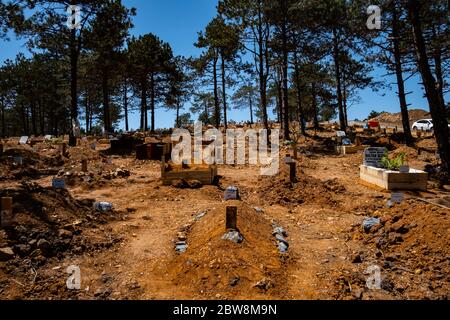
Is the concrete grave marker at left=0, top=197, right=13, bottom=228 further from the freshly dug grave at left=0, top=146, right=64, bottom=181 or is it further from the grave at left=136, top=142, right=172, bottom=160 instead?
the grave at left=136, top=142, right=172, bottom=160

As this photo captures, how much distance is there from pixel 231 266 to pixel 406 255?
3174mm

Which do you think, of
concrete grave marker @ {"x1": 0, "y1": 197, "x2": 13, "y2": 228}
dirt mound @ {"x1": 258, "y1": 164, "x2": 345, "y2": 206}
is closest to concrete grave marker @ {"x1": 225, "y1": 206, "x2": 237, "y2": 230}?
concrete grave marker @ {"x1": 0, "y1": 197, "x2": 13, "y2": 228}

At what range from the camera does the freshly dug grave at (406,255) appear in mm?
4906

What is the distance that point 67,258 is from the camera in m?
5.91

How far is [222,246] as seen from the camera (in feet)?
18.7

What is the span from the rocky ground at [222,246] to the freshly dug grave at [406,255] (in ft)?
0.06

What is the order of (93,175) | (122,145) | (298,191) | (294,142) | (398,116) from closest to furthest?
(298,191) → (93,175) → (294,142) → (122,145) → (398,116)

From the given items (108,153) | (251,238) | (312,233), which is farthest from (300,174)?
(108,153)

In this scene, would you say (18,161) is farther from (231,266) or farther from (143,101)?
(143,101)

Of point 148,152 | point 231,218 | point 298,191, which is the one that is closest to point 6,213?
point 231,218

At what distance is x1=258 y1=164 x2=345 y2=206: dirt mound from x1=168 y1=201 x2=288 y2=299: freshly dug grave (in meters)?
3.64

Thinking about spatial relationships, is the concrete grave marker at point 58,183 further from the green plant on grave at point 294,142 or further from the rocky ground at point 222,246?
the green plant on grave at point 294,142

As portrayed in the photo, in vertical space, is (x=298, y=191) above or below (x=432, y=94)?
below

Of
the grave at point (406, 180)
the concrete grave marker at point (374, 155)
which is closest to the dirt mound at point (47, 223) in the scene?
the grave at point (406, 180)
